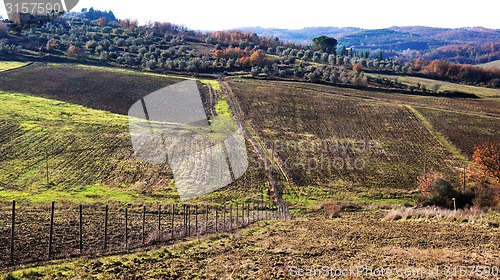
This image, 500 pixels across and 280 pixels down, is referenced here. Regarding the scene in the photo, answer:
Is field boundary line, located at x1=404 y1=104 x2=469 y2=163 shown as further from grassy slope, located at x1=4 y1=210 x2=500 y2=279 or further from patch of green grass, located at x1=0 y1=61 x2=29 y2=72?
patch of green grass, located at x1=0 y1=61 x2=29 y2=72

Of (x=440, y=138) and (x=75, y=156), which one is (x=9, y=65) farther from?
(x=440, y=138)

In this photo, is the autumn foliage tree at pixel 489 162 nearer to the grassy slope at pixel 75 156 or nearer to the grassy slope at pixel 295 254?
the grassy slope at pixel 75 156

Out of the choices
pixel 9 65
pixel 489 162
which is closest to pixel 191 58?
pixel 9 65

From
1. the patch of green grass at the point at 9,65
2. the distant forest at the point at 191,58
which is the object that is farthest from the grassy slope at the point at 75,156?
the distant forest at the point at 191,58

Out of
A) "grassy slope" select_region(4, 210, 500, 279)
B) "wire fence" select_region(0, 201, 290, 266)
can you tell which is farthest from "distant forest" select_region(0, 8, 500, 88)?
"grassy slope" select_region(4, 210, 500, 279)

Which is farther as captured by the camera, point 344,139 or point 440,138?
point 440,138

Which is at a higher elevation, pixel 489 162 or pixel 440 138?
pixel 489 162

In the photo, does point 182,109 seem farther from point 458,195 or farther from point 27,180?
point 458,195
